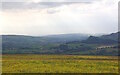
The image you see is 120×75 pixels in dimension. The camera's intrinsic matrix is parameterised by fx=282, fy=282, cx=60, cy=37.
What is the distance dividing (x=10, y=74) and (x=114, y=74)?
16.8 m

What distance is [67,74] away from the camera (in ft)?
152

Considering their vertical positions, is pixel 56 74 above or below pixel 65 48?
above

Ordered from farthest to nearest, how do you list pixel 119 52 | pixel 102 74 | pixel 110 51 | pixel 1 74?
1. pixel 110 51
2. pixel 119 52
3. pixel 102 74
4. pixel 1 74

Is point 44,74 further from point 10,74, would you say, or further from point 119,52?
point 119,52

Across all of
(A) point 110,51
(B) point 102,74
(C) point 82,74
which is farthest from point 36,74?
(A) point 110,51

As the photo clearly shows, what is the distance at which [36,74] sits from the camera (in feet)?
150

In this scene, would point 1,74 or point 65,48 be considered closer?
point 1,74

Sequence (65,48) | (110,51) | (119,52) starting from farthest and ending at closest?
(65,48) < (110,51) < (119,52)

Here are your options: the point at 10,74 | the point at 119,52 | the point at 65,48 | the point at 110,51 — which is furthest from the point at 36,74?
the point at 65,48

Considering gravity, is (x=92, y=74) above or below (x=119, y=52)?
above

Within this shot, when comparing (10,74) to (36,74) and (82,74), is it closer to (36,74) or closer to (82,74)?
(36,74)

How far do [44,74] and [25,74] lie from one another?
3.08 metres

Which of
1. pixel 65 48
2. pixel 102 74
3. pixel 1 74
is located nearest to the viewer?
pixel 1 74

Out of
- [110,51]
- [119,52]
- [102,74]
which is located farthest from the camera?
[110,51]
